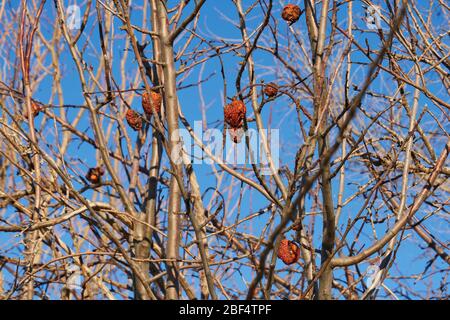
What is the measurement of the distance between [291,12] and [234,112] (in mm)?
691

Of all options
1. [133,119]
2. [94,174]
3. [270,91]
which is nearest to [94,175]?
[94,174]

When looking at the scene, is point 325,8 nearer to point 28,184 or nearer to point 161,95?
point 161,95

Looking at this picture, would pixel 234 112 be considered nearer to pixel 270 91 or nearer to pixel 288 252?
pixel 270 91

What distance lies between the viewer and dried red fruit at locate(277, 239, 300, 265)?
2.31m

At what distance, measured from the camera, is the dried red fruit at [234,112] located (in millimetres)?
2122

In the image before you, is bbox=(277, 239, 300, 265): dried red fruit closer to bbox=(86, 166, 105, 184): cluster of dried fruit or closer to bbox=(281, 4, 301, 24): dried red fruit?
bbox=(281, 4, 301, 24): dried red fruit

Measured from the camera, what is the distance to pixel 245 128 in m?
2.27

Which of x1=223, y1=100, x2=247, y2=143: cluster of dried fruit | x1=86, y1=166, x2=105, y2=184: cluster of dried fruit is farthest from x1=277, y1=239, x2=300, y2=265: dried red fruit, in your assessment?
x1=86, y1=166, x2=105, y2=184: cluster of dried fruit

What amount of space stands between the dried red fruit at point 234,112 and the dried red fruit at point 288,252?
1.63 ft
